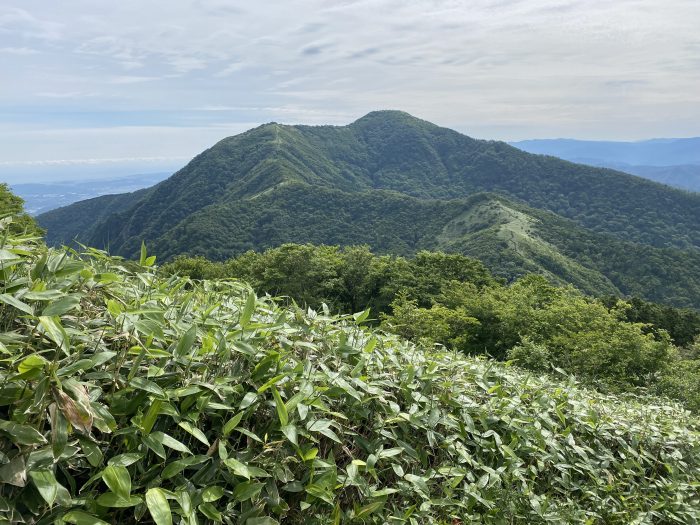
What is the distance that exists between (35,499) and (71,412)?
0.20m

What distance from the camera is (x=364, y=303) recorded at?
1310 inches

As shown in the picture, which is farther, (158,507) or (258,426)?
(258,426)

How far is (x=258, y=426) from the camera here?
5.03ft

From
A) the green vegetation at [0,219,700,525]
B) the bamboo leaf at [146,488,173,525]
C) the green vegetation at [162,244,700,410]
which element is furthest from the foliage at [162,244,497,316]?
the bamboo leaf at [146,488,173,525]

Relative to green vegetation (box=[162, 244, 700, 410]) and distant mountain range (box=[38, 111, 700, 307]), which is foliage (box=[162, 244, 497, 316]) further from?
distant mountain range (box=[38, 111, 700, 307])

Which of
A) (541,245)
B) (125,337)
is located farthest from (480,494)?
(541,245)

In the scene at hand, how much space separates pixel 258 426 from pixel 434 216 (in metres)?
105

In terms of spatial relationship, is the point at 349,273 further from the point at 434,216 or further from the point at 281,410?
the point at 434,216

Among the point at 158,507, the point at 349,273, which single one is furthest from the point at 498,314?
the point at 158,507

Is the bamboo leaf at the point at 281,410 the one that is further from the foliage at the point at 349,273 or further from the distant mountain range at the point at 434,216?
the distant mountain range at the point at 434,216

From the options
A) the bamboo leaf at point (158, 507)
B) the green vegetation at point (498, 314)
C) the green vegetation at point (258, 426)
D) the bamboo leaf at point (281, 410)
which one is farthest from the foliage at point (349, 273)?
the bamboo leaf at point (158, 507)

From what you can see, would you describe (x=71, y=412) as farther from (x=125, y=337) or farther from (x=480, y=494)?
(x=480, y=494)

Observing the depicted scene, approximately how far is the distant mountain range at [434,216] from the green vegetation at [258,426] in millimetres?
66211

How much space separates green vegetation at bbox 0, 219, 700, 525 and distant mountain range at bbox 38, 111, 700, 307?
66.2m
